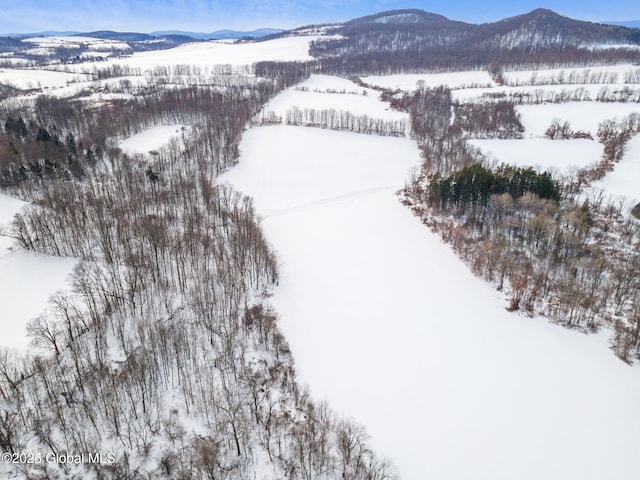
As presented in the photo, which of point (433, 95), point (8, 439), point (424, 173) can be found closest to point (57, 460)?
point (8, 439)

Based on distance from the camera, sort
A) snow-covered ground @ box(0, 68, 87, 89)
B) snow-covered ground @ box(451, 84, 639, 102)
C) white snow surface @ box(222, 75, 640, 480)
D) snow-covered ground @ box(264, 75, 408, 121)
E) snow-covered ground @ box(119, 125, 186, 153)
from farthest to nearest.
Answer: snow-covered ground @ box(0, 68, 87, 89)
snow-covered ground @ box(451, 84, 639, 102)
snow-covered ground @ box(264, 75, 408, 121)
snow-covered ground @ box(119, 125, 186, 153)
white snow surface @ box(222, 75, 640, 480)

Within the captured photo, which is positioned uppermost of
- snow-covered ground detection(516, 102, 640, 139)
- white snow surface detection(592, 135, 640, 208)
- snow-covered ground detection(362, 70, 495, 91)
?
snow-covered ground detection(362, 70, 495, 91)

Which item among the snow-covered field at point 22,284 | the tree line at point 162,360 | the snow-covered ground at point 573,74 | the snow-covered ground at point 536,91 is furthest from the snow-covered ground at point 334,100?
the snow-covered field at point 22,284

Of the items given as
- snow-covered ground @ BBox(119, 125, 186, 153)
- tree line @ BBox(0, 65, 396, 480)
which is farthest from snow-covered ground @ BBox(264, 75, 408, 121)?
tree line @ BBox(0, 65, 396, 480)

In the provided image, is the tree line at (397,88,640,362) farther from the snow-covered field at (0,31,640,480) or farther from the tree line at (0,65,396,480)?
the tree line at (0,65,396,480)

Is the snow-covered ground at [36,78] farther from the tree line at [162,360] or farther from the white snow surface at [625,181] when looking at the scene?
the white snow surface at [625,181]

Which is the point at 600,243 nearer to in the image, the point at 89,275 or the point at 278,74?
the point at 89,275
